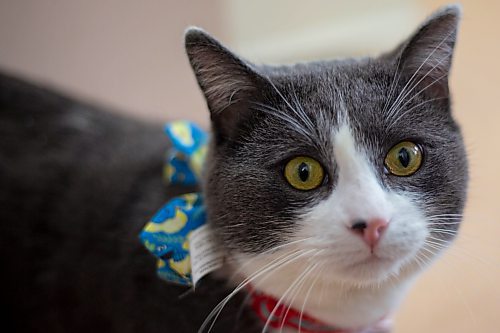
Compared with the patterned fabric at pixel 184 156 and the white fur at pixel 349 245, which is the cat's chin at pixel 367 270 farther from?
the patterned fabric at pixel 184 156

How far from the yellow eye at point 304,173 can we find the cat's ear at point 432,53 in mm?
201

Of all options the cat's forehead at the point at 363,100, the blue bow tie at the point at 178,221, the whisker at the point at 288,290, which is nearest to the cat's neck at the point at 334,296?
the whisker at the point at 288,290

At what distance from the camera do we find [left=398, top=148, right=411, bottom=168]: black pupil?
31.5 inches

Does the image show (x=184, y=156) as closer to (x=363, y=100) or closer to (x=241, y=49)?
(x=363, y=100)

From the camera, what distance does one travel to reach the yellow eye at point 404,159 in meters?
0.79

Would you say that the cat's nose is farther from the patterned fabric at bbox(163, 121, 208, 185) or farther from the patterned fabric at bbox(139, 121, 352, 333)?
the patterned fabric at bbox(163, 121, 208, 185)

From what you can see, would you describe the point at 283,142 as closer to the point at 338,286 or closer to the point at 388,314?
the point at 338,286

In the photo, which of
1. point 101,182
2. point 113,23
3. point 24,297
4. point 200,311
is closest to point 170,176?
point 101,182

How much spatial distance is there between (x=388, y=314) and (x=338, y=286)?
183 millimetres

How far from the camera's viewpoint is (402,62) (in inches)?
34.0

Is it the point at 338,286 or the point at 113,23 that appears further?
the point at 113,23

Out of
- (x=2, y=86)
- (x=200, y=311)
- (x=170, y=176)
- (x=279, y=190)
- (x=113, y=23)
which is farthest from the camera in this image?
(x=113, y=23)

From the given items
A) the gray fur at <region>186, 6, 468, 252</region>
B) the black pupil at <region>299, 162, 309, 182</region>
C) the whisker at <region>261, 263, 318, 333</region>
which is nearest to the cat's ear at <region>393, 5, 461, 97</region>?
the gray fur at <region>186, 6, 468, 252</region>

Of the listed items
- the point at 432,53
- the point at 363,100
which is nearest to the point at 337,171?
the point at 363,100
